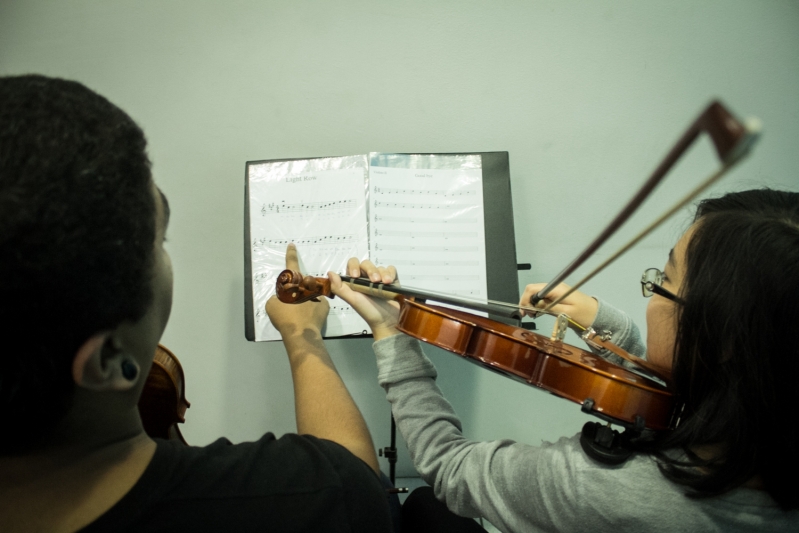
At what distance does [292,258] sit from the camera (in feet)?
3.72

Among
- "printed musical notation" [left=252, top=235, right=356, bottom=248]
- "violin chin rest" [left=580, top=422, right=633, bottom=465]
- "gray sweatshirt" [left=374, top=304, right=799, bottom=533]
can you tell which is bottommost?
"gray sweatshirt" [left=374, top=304, right=799, bottom=533]

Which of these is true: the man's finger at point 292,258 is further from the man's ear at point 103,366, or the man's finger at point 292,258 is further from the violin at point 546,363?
the man's ear at point 103,366

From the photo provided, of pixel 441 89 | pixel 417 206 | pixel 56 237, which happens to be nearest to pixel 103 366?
pixel 56 237

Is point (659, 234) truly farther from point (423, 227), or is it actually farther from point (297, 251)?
point (297, 251)

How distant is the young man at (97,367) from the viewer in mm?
434

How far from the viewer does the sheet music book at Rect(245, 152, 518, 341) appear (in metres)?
1.17

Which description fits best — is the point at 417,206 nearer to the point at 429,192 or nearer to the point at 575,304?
the point at 429,192

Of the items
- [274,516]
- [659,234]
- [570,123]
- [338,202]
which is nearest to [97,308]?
[274,516]

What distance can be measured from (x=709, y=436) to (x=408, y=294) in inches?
21.0

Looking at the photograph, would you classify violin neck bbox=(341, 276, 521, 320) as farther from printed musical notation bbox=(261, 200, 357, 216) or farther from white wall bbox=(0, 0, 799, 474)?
white wall bbox=(0, 0, 799, 474)

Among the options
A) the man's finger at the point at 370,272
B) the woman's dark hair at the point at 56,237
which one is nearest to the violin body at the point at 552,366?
the man's finger at the point at 370,272

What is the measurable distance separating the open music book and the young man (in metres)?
0.55

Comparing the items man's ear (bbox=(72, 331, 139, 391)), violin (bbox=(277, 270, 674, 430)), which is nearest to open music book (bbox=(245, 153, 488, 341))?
violin (bbox=(277, 270, 674, 430))

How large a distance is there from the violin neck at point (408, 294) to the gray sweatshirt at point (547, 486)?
14 cm
